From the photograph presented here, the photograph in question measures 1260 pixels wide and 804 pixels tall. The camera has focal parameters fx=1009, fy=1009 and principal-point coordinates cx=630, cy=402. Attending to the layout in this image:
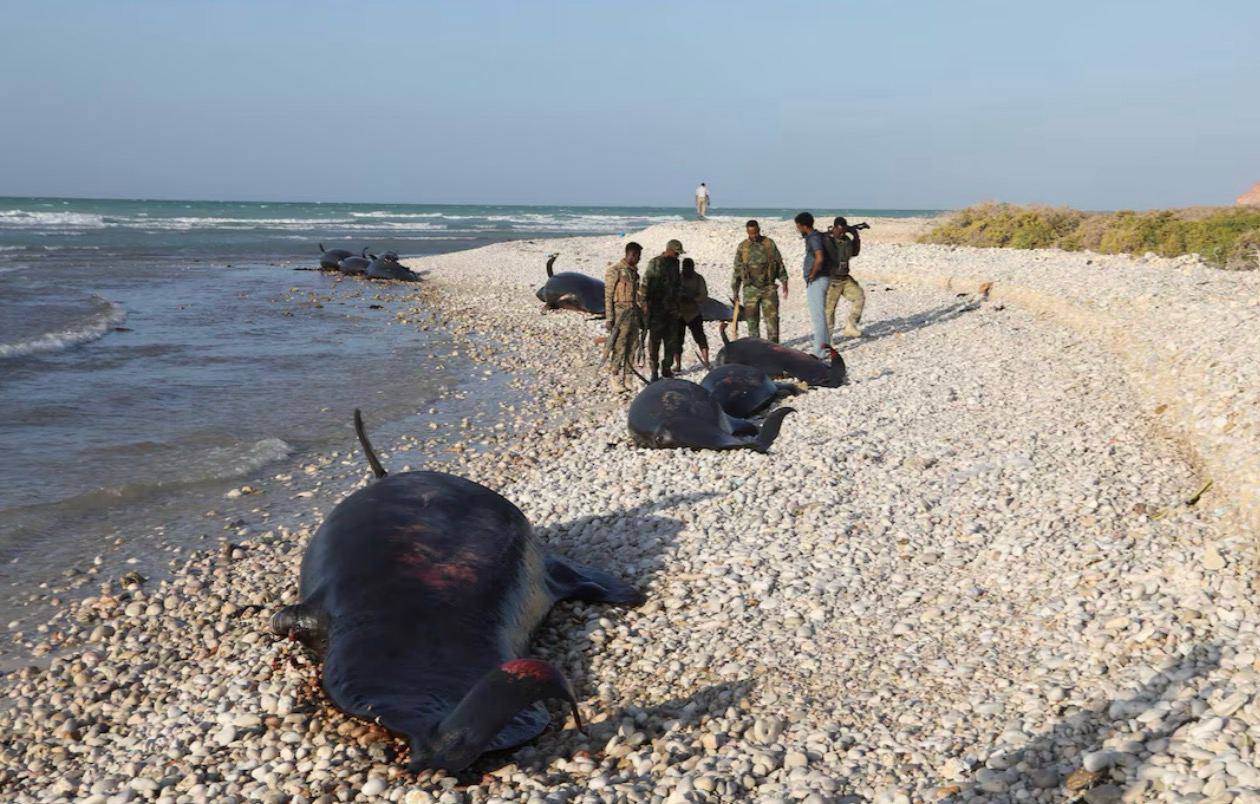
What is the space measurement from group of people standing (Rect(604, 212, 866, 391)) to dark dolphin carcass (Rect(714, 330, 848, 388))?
0.31m

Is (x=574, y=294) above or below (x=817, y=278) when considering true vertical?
below

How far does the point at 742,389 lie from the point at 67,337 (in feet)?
45.3

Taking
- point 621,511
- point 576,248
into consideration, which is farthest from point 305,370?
point 576,248

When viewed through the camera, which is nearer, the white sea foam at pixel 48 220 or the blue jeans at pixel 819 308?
the blue jeans at pixel 819 308

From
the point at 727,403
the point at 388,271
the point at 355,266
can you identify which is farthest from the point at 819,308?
the point at 355,266

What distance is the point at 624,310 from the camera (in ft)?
43.4

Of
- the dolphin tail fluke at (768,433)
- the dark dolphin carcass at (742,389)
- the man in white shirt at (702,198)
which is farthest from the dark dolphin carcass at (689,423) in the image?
the man in white shirt at (702,198)

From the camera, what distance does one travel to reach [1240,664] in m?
5.04

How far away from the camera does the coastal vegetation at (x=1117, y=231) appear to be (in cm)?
2388

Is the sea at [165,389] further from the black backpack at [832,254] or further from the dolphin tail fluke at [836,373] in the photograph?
the black backpack at [832,254]

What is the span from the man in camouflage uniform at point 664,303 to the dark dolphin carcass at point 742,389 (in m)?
1.16

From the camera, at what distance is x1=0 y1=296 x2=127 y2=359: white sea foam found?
1786cm

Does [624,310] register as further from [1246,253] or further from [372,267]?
[372,267]

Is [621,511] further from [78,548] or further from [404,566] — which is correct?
[78,548]
